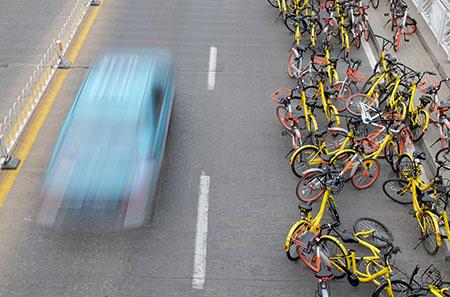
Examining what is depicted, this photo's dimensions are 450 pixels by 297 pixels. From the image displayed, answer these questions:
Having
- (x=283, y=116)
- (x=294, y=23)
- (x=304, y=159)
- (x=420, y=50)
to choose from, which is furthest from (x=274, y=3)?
(x=304, y=159)

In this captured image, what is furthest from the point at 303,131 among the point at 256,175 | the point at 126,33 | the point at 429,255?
the point at 126,33

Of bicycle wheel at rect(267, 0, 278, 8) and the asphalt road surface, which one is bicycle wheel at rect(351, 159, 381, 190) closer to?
the asphalt road surface

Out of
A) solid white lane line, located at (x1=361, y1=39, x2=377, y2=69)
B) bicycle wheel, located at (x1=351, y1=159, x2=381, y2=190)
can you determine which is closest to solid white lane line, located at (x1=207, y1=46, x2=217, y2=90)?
solid white lane line, located at (x1=361, y1=39, x2=377, y2=69)

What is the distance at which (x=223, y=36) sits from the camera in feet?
48.6

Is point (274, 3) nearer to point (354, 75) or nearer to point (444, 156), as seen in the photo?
point (354, 75)

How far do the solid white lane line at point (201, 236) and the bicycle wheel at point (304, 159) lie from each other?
1.55m

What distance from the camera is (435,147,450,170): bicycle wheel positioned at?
971 centimetres

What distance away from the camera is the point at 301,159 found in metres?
9.84

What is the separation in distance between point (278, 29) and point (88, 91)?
279 inches

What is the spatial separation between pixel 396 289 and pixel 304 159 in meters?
3.04

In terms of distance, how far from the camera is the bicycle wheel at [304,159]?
9664 mm

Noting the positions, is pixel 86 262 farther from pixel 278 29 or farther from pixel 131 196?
pixel 278 29

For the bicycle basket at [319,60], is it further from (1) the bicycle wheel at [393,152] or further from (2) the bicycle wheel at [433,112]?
(1) the bicycle wheel at [393,152]

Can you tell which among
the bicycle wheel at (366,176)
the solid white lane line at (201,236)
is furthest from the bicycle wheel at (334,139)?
the solid white lane line at (201,236)
